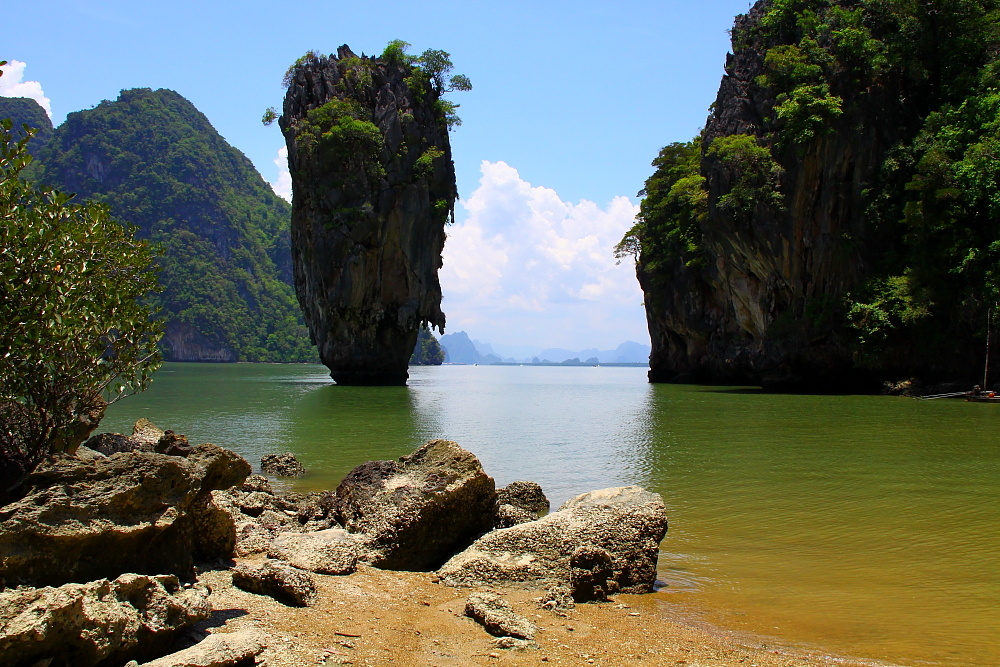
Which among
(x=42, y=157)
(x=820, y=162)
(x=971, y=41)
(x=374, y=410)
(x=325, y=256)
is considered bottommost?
(x=374, y=410)

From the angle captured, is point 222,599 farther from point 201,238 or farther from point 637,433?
point 201,238

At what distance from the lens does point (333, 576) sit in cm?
551

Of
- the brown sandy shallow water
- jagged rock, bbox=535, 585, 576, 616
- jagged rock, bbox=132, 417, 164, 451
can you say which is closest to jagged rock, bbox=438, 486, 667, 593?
jagged rock, bbox=535, 585, 576, 616

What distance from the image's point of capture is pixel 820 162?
31.4 meters

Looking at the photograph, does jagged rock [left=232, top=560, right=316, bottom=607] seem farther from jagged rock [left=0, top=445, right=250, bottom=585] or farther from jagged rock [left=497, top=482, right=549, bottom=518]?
jagged rock [left=497, top=482, right=549, bottom=518]

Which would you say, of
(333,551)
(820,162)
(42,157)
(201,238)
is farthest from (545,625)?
(42,157)

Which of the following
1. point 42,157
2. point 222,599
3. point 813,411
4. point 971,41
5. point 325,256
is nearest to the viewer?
point 222,599

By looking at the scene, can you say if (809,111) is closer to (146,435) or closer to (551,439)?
(551,439)

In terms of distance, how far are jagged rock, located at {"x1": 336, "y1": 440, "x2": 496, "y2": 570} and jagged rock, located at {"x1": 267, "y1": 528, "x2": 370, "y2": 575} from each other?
0.13 m

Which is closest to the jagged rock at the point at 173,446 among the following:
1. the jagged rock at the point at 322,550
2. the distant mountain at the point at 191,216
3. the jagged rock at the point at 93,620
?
the jagged rock at the point at 322,550

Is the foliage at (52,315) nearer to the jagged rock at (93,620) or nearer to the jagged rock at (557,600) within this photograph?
the jagged rock at (93,620)

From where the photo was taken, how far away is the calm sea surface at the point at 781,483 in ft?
16.8

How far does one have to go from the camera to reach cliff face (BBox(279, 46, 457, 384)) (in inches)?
1532

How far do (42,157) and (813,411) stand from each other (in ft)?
492
